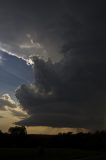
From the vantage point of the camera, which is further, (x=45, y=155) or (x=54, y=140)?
(x=54, y=140)

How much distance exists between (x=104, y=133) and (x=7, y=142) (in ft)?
221

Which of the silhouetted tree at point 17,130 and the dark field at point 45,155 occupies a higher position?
the silhouetted tree at point 17,130

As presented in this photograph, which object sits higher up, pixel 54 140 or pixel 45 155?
pixel 54 140

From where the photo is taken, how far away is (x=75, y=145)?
16362cm

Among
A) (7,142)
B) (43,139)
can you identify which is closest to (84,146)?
(43,139)

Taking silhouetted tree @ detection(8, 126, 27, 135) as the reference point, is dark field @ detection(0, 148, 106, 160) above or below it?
below

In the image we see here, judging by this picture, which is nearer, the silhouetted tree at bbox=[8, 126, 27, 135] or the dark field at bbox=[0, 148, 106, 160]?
the dark field at bbox=[0, 148, 106, 160]

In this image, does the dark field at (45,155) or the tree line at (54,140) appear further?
the tree line at (54,140)

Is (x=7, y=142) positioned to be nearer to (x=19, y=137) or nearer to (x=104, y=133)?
(x=19, y=137)

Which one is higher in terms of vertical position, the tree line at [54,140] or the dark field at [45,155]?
the tree line at [54,140]

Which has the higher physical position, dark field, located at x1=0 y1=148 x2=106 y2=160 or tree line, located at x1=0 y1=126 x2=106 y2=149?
tree line, located at x1=0 y1=126 x2=106 y2=149

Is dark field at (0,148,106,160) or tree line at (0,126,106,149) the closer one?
dark field at (0,148,106,160)

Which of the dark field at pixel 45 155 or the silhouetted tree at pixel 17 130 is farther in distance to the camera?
the silhouetted tree at pixel 17 130

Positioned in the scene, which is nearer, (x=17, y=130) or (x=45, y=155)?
(x=45, y=155)
